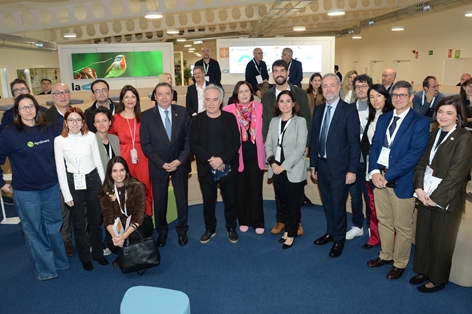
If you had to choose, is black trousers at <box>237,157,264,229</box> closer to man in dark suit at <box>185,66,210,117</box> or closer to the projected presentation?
man in dark suit at <box>185,66,210,117</box>

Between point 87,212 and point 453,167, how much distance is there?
3.11m

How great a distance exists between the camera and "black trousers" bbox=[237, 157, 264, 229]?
4.11m

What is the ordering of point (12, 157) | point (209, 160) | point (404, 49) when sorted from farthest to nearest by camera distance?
point (404, 49)
point (209, 160)
point (12, 157)

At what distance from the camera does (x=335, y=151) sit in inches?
139

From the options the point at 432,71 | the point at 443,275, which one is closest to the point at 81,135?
the point at 443,275

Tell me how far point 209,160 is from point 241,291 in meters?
1.29

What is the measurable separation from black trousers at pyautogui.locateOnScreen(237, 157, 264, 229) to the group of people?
0.01m

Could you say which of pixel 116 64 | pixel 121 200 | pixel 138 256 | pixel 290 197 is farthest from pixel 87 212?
pixel 116 64

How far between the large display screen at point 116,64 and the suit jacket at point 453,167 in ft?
32.2

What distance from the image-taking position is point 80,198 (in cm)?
346

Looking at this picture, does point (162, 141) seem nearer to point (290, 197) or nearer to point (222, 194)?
point (222, 194)

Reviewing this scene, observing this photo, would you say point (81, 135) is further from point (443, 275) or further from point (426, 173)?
point (443, 275)

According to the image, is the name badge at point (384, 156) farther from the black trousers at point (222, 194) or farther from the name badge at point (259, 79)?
the name badge at point (259, 79)

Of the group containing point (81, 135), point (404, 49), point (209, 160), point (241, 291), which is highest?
point (404, 49)
